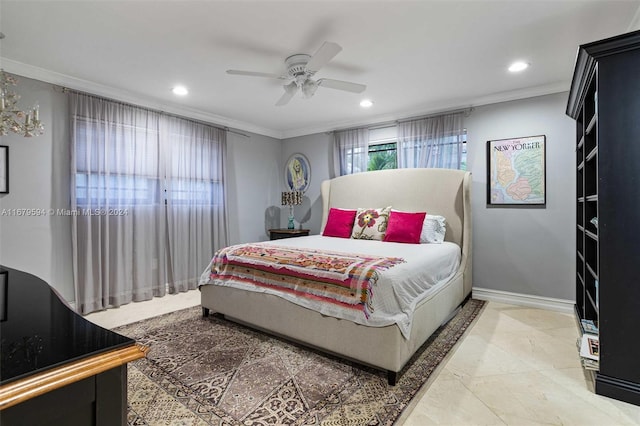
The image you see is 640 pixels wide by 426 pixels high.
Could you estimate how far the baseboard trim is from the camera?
351cm

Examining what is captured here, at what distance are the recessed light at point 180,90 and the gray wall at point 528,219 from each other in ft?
11.3

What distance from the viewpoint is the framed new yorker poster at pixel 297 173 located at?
18.3 feet

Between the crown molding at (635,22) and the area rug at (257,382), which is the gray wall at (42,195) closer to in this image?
the area rug at (257,382)

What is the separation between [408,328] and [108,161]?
11.8 feet

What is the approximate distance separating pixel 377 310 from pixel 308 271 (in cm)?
62

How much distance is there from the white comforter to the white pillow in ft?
1.10

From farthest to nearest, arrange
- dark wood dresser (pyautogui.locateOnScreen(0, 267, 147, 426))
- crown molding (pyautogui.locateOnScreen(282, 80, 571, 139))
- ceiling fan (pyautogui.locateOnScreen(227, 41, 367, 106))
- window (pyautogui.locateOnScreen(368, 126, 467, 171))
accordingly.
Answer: window (pyautogui.locateOnScreen(368, 126, 467, 171))
crown molding (pyautogui.locateOnScreen(282, 80, 571, 139))
ceiling fan (pyautogui.locateOnScreen(227, 41, 367, 106))
dark wood dresser (pyautogui.locateOnScreen(0, 267, 147, 426))

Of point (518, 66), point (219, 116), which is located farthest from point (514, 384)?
point (219, 116)

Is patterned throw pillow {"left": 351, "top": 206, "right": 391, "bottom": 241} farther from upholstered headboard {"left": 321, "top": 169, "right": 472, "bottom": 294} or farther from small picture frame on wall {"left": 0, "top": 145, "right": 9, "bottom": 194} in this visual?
small picture frame on wall {"left": 0, "top": 145, "right": 9, "bottom": 194}

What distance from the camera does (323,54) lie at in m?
2.37

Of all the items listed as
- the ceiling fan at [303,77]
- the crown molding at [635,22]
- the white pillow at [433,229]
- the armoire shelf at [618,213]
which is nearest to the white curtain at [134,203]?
the ceiling fan at [303,77]

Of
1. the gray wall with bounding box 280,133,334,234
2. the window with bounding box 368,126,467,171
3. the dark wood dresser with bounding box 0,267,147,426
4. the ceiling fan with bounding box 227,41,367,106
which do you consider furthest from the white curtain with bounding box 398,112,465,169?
the dark wood dresser with bounding box 0,267,147,426

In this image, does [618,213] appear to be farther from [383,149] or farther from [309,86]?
[383,149]

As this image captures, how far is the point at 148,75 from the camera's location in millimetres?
3258
